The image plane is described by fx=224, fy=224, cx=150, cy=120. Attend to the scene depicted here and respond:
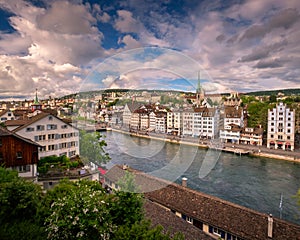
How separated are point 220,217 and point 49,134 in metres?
9.69

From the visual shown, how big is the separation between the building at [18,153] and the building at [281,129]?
26884mm

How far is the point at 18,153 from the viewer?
8.38 metres

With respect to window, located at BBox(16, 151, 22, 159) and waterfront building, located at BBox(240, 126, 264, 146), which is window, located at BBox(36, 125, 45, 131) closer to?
window, located at BBox(16, 151, 22, 159)

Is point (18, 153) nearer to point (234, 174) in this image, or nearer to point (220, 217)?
point (220, 217)

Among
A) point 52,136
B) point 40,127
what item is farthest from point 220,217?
point 40,127

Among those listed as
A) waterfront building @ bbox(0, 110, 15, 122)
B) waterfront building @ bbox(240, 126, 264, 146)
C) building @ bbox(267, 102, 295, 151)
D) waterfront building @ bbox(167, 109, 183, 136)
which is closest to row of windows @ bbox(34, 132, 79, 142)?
waterfront building @ bbox(167, 109, 183, 136)

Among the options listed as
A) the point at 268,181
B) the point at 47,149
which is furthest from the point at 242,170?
the point at 47,149

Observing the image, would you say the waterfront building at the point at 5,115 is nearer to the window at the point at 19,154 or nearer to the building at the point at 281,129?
the window at the point at 19,154

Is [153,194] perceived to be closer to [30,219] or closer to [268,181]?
[30,219]

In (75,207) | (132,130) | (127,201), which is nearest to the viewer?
(132,130)

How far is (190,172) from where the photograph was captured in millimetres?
17406

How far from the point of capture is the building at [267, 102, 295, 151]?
87.2 feet

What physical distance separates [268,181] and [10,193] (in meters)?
16.9

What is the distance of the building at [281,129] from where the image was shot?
2658 centimetres
